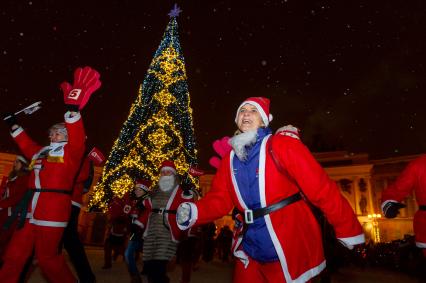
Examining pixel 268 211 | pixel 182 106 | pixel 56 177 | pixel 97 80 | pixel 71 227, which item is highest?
pixel 182 106

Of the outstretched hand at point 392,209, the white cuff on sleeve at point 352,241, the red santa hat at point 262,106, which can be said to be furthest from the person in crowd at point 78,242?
the outstretched hand at point 392,209

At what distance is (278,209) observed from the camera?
2.50 meters

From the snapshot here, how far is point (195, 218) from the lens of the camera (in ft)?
9.22

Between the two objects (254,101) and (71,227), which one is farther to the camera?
(71,227)

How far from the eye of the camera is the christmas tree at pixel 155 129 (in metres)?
21.0

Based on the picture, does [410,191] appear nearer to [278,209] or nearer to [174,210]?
[278,209]

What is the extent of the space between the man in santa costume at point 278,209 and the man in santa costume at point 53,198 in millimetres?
1552

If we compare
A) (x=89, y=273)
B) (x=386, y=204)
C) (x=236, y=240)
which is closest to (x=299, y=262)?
(x=236, y=240)

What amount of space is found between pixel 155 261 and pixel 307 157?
3.11 m

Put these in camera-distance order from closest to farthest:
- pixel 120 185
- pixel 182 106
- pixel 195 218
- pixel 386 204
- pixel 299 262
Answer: pixel 299 262 → pixel 195 218 → pixel 386 204 → pixel 120 185 → pixel 182 106

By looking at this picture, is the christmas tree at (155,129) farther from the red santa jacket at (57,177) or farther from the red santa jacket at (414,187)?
the red santa jacket at (414,187)

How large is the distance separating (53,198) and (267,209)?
2320 millimetres

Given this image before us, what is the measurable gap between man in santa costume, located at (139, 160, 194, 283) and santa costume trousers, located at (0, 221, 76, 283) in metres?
1.40

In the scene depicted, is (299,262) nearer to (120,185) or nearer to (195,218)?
(195,218)
